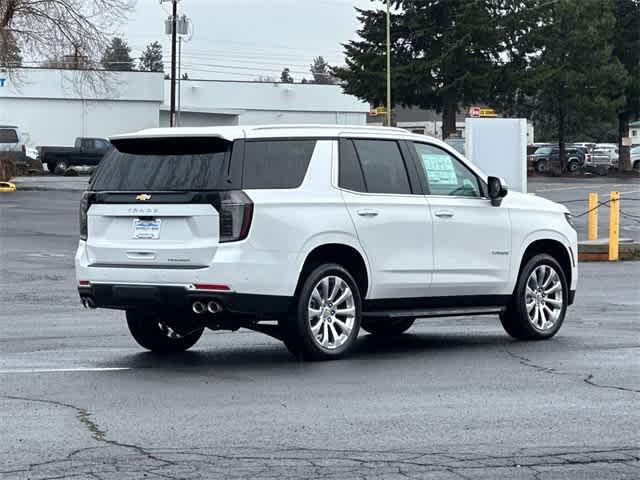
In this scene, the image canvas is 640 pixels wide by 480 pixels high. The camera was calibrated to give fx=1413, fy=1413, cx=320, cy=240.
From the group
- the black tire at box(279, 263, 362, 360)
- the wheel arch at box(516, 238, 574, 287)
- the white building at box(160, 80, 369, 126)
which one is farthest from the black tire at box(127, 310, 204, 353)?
the white building at box(160, 80, 369, 126)

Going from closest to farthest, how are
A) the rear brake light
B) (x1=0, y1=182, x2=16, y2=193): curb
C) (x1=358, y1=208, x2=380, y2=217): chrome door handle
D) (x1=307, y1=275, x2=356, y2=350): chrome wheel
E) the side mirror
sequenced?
the rear brake light → (x1=307, y1=275, x2=356, y2=350): chrome wheel → (x1=358, y1=208, x2=380, y2=217): chrome door handle → the side mirror → (x1=0, y1=182, x2=16, y2=193): curb

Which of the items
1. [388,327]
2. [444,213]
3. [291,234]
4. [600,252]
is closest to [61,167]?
[600,252]

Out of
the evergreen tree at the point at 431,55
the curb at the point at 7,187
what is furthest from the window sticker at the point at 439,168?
the evergreen tree at the point at 431,55

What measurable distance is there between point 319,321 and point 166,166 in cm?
170

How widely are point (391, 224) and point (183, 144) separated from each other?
1.86m

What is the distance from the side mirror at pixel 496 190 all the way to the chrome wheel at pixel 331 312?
1906mm

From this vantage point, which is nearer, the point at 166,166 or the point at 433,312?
the point at 166,166

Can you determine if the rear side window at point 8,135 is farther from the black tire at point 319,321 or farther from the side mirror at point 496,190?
the black tire at point 319,321

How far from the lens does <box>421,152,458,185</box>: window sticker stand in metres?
12.2

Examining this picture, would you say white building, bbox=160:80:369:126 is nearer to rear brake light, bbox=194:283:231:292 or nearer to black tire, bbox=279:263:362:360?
black tire, bbox=279:263:362:360

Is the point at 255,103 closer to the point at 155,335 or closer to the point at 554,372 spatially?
the point at 155,335

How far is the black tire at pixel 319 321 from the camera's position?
10.9 meters

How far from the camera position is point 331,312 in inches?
438

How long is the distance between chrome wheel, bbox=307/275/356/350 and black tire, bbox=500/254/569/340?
6.62ft
